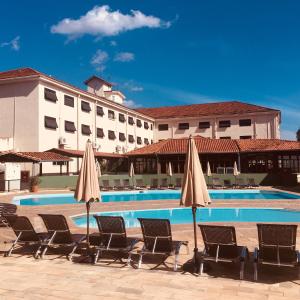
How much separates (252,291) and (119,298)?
213 centimetres

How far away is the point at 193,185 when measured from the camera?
7.15m

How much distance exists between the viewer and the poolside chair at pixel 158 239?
723 centimetres

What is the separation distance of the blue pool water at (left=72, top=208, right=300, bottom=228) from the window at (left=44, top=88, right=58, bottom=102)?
18820mm

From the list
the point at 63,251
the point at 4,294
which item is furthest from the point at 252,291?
the point at 63,251

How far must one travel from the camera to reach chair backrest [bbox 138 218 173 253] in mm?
7242

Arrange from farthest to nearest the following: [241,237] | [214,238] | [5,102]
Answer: [5,102], [241,237], [214,238]

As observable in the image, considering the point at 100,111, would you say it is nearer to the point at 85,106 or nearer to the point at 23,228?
the point at 85,106

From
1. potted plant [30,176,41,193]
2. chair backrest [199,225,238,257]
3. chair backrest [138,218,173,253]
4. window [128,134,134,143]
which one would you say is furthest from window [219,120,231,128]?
chair backrest [199,225,238,257]

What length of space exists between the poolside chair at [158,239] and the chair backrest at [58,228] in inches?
74.9

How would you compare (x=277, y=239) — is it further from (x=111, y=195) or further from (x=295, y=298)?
(x=111, y=195)

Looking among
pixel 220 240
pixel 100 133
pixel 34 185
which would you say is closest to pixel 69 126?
pixel 100 133

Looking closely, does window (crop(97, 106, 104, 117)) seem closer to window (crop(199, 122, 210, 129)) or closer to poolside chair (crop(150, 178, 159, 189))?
poolside chair (crop(150, 178, 159, 189))

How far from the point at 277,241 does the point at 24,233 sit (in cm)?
570

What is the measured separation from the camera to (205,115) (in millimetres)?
48625
